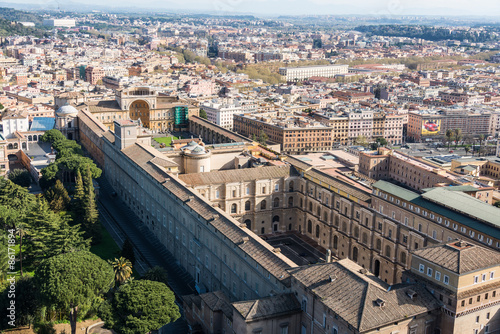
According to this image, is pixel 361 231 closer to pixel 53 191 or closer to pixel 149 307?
pixel 149 307

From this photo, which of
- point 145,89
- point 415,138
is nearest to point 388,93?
point 415,138

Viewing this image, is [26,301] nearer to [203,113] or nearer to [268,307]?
[268,307]

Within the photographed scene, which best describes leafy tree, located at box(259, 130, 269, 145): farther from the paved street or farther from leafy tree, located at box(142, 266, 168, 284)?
leafy tree, located at box(142, 266, 168, 284)

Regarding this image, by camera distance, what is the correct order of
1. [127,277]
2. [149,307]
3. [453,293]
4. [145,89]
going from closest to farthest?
1. [453,293]
2. [149,307]
3. [127,277]
4. [145,89]

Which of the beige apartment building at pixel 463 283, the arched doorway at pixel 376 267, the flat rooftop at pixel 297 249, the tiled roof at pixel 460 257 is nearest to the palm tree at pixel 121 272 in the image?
the flat rooftop at pixel 297 249

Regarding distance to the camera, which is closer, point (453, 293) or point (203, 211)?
point (453, 293)

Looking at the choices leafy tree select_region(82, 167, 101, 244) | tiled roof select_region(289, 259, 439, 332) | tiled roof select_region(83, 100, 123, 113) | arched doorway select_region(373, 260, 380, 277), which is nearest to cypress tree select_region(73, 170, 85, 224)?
leafy tree select_region(82, 167, 101, 244)

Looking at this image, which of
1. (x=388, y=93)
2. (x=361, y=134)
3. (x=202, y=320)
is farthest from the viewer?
(x=388, y=93)
